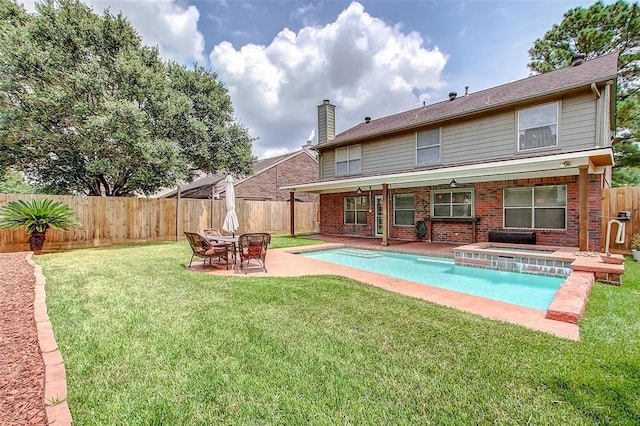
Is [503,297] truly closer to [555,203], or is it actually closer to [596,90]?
[555,203]

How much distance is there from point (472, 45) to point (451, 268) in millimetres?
9271

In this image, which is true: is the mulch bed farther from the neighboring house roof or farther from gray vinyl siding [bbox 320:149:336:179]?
the neighboring house roof

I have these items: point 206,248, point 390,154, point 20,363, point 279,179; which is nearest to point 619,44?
point 390,154

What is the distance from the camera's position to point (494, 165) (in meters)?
8.89

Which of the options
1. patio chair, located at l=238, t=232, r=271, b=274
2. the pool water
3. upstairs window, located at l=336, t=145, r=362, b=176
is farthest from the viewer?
upstairs window, located at l=336, t=145, r=362, b=176

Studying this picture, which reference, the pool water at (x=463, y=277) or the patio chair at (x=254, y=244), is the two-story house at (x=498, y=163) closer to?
the pool water at (x=463, y=277)

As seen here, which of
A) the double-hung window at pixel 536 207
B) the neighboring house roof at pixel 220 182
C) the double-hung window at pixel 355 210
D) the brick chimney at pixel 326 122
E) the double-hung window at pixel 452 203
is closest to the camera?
the double-hung window at pixel 536 207

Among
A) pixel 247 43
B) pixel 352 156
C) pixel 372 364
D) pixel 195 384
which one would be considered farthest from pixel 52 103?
pixel 372 364

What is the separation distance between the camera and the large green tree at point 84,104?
12117mm

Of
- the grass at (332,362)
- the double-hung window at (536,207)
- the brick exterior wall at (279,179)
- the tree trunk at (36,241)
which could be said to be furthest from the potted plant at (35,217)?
the double-hung window at (536,207)

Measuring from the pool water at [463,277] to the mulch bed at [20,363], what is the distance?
6.58m

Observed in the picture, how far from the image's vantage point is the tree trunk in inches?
394

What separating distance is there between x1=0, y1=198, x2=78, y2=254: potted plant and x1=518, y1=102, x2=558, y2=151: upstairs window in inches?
625

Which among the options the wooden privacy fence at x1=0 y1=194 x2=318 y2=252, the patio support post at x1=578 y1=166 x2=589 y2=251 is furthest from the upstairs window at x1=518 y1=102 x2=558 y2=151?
the wooden privacy fence at x1=0 y1=194 x2=318 y2=252
